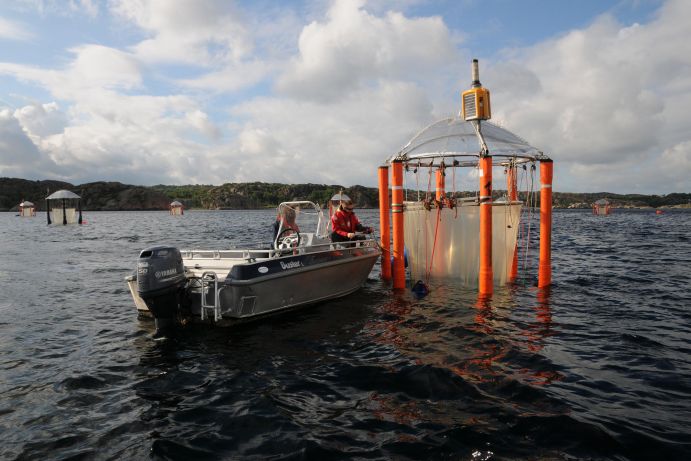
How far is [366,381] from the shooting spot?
6.86 meters

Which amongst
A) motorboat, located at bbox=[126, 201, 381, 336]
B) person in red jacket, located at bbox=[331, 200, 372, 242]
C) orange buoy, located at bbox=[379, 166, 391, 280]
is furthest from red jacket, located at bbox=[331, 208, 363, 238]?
orange buoy, located at bbox=[379, 166, 391, 280]

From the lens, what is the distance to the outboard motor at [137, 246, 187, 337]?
8.27 meters

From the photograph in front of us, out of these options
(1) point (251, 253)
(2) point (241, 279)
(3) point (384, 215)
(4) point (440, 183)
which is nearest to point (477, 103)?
(3) point (384, 215)

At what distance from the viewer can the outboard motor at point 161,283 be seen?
8.27m

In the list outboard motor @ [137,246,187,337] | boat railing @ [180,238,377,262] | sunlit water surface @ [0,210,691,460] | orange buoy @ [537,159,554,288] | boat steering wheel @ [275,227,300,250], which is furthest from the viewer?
orange buoy @ [537,159,554,288]

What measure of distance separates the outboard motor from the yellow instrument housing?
7.91m

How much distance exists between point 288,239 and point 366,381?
17.6 ft

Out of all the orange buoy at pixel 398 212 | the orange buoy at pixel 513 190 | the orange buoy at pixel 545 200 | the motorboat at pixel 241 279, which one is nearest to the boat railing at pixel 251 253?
the motorboat at pixel 241 279

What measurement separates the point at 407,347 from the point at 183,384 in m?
3.90

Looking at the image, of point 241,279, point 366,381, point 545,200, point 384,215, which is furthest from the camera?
point 384,215

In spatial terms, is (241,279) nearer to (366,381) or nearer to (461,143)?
(366,381)

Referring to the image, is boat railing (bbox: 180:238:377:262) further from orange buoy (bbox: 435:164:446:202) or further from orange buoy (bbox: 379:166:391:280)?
orange buoy (bbox: 435:164:446:202)

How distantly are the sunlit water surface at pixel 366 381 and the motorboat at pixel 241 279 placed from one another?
0.43 m

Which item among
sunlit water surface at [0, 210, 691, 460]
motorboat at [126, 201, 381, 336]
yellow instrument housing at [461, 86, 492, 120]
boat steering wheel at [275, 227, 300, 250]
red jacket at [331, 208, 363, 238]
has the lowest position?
sunlit water surface at [0, 210, 691, 460]
